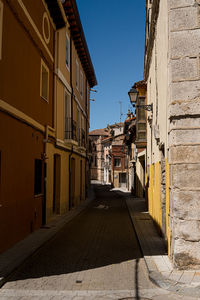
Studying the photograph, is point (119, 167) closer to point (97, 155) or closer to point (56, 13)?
point (97, 155)

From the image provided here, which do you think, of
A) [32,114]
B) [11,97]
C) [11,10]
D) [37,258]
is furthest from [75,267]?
[11,10]

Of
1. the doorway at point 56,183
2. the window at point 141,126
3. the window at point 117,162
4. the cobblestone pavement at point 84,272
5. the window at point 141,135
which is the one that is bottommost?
the cobblestone pavement at point 84,272

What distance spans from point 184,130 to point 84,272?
3.49 meters

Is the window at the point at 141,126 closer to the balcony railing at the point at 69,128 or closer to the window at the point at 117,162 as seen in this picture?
the balcony railing at the point at 69,128

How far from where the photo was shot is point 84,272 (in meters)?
6.04

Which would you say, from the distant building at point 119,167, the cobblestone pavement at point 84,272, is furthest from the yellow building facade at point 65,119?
the distant building at point 119,167

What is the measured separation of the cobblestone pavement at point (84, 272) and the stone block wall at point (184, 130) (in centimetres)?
109

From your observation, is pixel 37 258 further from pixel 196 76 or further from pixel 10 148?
pixel 196 76

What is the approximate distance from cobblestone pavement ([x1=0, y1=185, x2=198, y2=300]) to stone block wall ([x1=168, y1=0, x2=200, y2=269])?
3.58ft

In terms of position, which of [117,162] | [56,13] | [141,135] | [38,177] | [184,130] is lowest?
[38,177]

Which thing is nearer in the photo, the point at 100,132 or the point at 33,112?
the point at 33,112

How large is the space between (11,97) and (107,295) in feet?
17.7

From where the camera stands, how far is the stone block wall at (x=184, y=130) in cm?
591

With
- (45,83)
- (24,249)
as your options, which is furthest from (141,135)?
(24,249)
